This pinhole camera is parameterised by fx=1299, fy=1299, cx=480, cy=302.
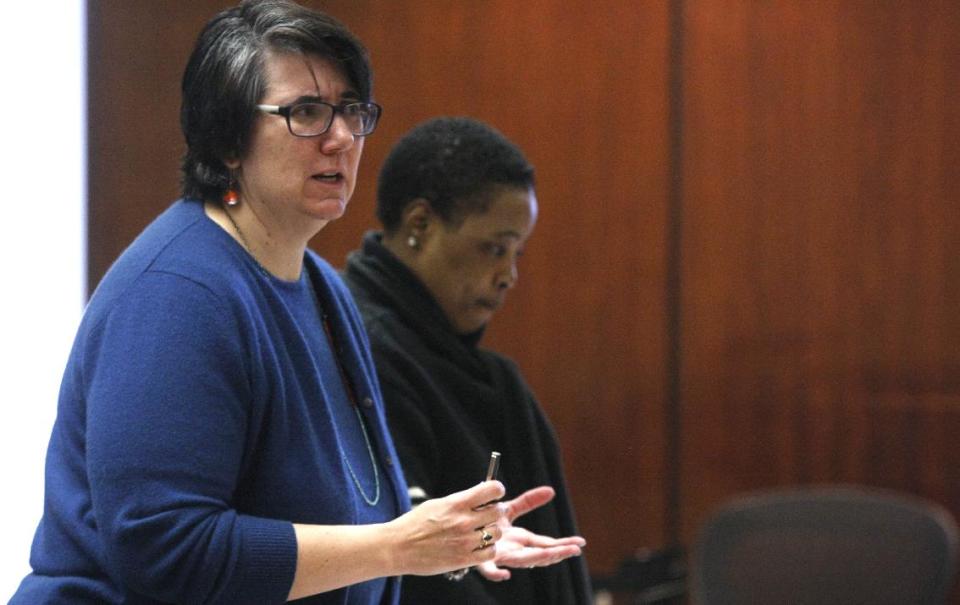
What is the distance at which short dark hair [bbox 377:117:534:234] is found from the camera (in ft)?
6.75

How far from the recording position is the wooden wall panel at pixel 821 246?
3695 mm

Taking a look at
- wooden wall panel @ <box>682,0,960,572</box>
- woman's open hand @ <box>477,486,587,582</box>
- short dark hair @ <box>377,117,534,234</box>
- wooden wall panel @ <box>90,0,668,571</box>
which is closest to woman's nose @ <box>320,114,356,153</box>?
woman's open hand @ <box>477,486,587,582</box>

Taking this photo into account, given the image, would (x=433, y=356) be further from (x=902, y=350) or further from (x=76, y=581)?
(x=902, y=350)

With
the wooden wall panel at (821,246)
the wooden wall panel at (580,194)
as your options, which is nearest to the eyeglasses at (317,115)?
the wooden wall panel at (580,194)

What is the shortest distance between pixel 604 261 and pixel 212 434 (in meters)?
2.60

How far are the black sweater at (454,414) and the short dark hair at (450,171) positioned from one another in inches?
3.6

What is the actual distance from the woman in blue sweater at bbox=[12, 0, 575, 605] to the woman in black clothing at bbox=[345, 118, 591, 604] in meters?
0.43

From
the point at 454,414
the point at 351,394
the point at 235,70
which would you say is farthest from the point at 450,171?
the point at 235,70

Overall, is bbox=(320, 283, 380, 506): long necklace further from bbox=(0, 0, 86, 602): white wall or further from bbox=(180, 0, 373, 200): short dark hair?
bbox=(0, 0, 86, 602): white wall

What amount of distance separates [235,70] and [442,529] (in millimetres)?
529

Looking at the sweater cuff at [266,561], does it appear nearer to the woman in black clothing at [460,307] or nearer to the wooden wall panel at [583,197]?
the woman in black clothing at [460,307]

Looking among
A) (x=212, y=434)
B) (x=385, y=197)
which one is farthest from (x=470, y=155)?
(x=212, y=434)

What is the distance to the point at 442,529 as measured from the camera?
1300 millimetres

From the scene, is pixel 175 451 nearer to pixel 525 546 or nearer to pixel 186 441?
pixel 186 441
